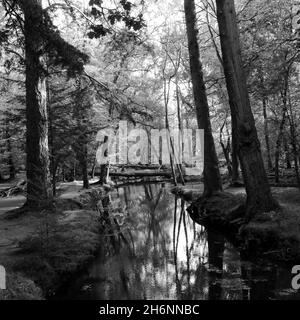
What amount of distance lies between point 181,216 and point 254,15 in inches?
357

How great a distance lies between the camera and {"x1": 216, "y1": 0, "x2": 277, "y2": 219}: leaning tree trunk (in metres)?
9.66

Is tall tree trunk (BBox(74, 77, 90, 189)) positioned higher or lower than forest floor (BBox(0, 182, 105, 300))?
higher

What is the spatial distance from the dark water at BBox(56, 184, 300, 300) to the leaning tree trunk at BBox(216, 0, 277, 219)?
1.50 meters

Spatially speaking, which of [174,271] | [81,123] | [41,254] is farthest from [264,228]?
[81,123]

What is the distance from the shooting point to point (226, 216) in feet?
37.9

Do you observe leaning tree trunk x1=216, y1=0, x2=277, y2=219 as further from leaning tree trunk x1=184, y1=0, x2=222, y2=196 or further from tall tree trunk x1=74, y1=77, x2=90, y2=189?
tall tree trunk x1=74, y1=77, x2=90, y2=189

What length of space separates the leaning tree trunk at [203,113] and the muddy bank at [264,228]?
4.94ft

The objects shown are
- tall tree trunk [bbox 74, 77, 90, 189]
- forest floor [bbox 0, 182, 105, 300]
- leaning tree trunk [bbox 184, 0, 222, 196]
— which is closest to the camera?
forest floor [bbox 0, 182, 105, 300]

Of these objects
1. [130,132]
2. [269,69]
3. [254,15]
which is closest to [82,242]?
[269,69]

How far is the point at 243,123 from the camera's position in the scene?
9.72m

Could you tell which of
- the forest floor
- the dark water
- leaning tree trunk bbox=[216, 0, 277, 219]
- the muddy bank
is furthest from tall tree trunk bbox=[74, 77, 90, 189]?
the muddy bank

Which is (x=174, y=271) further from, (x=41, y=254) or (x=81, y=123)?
(x=81, y=123)
